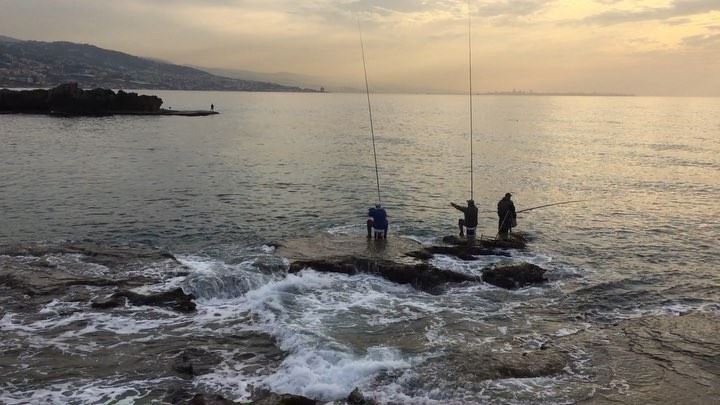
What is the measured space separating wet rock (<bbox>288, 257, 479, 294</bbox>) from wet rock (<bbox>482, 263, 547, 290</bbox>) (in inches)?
22.3

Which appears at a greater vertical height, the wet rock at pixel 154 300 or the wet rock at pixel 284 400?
the wet rock at pixel 154 300

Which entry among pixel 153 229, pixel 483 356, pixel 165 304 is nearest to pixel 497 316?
pixel 483 356

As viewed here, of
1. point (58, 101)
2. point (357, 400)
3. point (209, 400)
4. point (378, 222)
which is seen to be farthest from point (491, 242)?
point (58, 101)

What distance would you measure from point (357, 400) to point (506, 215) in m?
13.9

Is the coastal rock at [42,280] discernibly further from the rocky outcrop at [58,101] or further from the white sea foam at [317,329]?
the rocky outcrop at [58,101]

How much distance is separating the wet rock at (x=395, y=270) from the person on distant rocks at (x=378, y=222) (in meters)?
2.88

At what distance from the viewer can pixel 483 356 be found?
12.4 metres

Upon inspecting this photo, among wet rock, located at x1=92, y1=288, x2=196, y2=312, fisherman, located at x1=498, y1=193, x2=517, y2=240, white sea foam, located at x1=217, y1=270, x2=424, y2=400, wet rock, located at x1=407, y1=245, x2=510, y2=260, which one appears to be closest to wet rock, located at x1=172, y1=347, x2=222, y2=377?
white sea foam, located at x1=217, y1=270, x2=424, y2=400

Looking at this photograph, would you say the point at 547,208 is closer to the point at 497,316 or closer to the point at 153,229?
the point at 497,316

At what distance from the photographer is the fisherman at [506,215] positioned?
2206cm

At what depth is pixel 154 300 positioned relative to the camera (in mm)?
15180

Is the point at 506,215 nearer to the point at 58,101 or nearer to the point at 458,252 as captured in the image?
the point at 458,252

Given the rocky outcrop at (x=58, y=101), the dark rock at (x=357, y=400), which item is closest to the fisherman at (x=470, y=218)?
the dark rock at (x=357, y=400)

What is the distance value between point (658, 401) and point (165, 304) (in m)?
12.5
